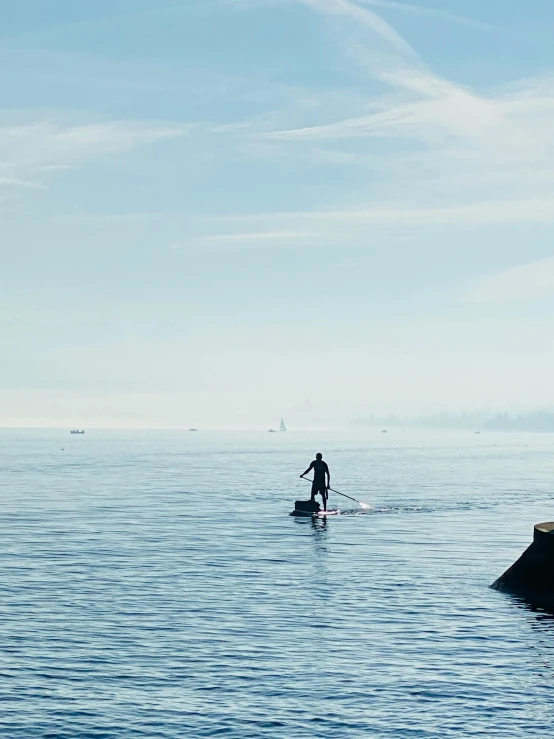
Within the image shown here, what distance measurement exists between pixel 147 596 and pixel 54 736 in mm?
13103

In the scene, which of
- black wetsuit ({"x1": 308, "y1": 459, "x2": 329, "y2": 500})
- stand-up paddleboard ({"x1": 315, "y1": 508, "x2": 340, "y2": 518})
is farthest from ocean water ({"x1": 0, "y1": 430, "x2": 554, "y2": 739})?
stand-up paddleboard ({"x1": 315, "y1": 508, "x2": 340, "y2": 518})

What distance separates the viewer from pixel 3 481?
99250mm

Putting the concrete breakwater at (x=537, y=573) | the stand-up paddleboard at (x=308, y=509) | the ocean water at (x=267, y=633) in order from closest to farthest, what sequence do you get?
the ocean water at (x=267, y=633) < the concrete breakwater at (x=537, y=573) < the stand-up paddleboard at (x=308, y=509)

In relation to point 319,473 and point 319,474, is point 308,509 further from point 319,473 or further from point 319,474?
point 319,473

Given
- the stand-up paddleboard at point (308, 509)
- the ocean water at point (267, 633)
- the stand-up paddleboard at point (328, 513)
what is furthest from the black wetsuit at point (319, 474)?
the ocean water at point (267, 633)

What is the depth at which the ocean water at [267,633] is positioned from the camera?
18812mm

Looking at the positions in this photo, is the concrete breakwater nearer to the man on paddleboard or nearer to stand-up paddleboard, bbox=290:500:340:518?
the man on paddleboard

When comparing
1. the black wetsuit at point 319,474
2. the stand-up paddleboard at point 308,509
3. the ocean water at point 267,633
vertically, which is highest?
the black wetsuit at point 319,474

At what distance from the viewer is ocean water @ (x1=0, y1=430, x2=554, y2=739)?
18812 mm

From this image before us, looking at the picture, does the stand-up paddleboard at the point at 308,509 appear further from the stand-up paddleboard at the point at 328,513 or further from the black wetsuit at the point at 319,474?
the black wetsuit at the point at 319,474

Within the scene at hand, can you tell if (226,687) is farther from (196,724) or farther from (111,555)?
(111,555)

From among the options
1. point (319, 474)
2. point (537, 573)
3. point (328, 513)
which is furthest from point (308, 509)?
point (537, 573)

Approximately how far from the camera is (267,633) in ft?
84.5

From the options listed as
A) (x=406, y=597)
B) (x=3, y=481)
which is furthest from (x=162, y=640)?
(x=3, y=481)
